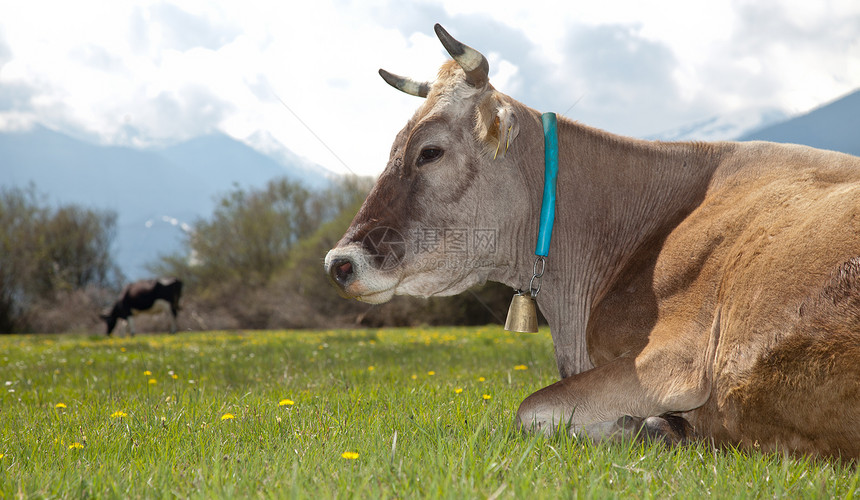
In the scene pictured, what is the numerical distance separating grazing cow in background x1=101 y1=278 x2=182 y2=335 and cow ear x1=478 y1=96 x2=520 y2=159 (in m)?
24.5

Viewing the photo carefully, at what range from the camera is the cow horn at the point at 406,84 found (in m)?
3.98

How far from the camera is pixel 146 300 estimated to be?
25422 millimetres

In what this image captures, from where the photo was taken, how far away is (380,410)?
12.5 feet

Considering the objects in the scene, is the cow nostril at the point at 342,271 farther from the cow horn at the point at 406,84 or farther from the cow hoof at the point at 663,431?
the cow hoof at the point at 663,431

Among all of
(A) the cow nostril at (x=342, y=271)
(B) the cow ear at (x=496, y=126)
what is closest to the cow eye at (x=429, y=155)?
(B) the cow ear at (x=496, y=126)

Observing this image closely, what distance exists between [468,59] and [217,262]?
110 feet

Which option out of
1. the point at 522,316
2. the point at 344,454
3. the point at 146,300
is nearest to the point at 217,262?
the point at 146,300

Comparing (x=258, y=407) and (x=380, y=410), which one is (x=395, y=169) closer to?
(x=380, y=410)

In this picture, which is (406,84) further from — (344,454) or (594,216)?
(344,454)

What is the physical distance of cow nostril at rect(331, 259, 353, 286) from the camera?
131 inches

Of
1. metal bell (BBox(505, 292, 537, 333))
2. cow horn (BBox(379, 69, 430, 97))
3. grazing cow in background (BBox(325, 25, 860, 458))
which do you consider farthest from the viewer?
cow horn (BBox(379, 69, 430, 97))

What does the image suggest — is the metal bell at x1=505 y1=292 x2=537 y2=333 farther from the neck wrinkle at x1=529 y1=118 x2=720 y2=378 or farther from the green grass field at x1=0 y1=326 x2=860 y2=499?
the green grass field at x1=0 y1=326 x2=860 y2=499

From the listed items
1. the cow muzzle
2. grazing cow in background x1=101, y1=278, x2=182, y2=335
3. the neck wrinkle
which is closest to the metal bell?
the neck wrinkle

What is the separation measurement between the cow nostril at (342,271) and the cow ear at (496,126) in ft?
3.40
